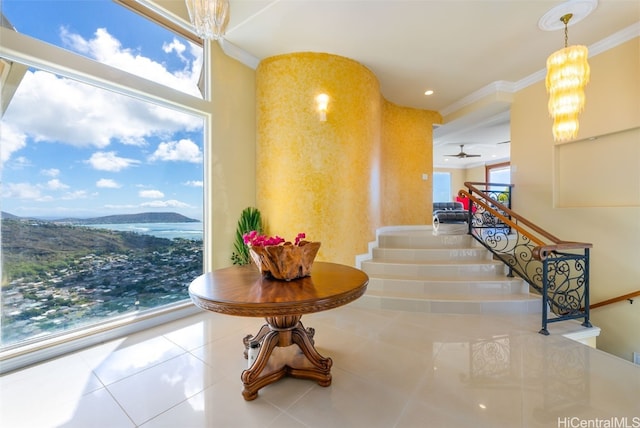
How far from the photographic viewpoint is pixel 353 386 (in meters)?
1.62

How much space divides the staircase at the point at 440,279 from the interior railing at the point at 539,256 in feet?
0.60

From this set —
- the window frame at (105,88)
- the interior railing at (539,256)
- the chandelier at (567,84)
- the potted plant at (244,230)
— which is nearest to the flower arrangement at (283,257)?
the potted plant at (244,230)

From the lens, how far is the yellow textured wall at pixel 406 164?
511 cm

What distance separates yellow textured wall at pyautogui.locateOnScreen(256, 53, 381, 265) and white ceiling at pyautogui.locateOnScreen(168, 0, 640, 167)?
10.4 inches

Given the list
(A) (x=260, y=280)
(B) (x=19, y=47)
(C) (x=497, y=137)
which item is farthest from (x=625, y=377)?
(C) (x=497, y=137)

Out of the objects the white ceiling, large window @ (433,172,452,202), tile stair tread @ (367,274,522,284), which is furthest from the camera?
large window @ (433,172,452,202)

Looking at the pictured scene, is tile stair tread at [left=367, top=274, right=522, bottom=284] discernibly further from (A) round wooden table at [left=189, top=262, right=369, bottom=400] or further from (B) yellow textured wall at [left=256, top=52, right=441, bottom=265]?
(A) round wooden table at [left=189, top=262, right=369, bottom=400]

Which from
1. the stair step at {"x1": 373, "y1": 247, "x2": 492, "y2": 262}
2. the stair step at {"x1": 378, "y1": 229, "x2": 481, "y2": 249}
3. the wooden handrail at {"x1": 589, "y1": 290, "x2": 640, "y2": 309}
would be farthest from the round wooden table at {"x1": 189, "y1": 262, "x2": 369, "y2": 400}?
Result: the wooden handrail at {"x1": 589, "y1": 290, "x2": 640, "y2": 309}

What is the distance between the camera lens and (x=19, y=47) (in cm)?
187

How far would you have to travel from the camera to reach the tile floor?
1.38 meters

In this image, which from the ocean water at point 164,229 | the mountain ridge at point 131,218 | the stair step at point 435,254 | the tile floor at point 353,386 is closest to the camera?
the tile floor at point 353,386

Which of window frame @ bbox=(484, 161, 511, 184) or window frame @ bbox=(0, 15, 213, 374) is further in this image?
window frame @ bbox=(484, 161, 511, 184)

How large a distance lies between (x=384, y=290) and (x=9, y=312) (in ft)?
11.2

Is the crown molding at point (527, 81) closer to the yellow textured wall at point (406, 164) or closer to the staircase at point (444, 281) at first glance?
the yellow textured wall at point (406, 164)
